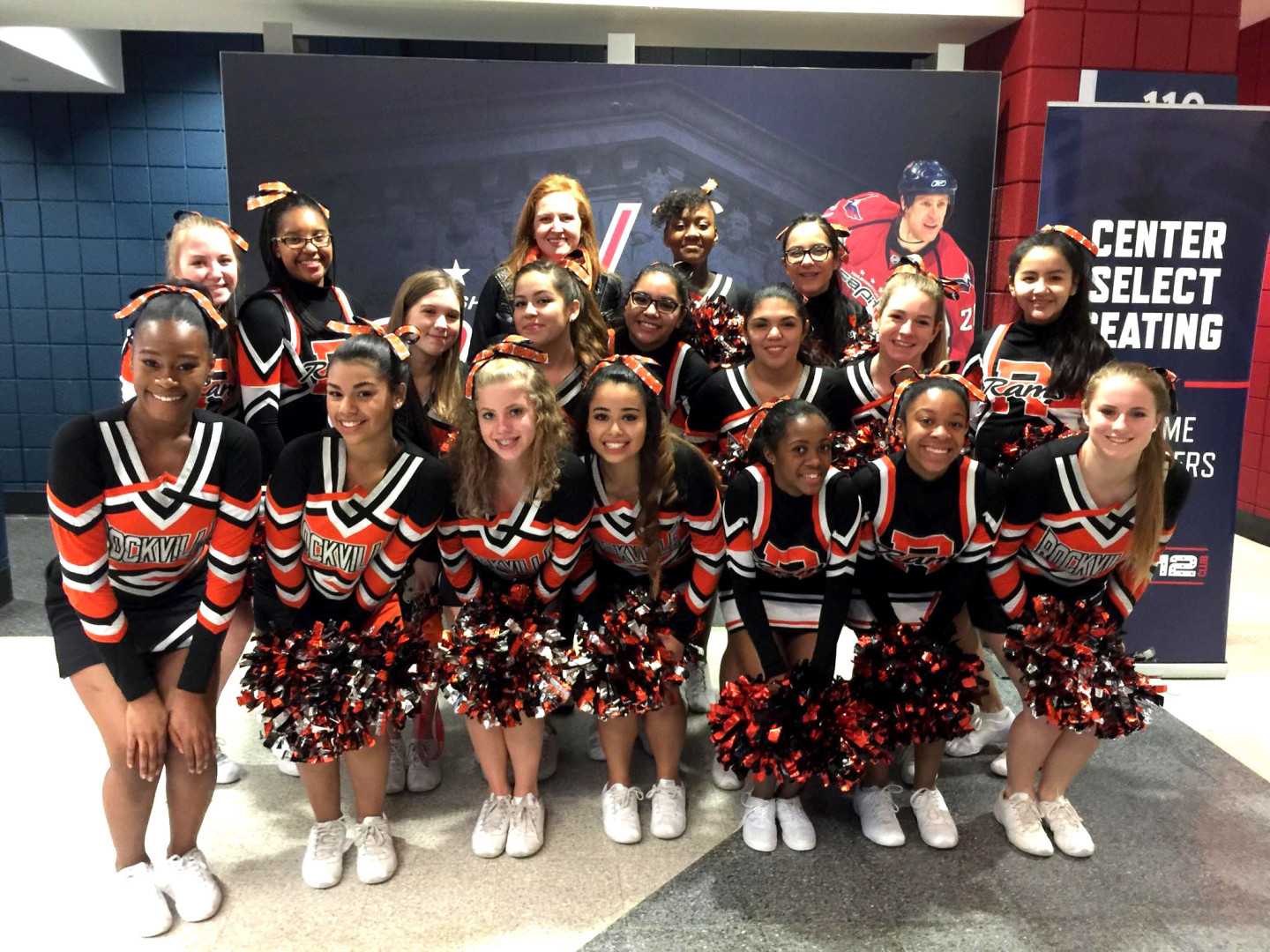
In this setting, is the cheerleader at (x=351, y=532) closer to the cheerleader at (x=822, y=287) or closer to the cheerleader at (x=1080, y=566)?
the cheerleader at (x=822, y=287)

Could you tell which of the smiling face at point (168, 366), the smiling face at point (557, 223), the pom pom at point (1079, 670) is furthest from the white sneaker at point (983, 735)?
the smiling face at point (168, 366)

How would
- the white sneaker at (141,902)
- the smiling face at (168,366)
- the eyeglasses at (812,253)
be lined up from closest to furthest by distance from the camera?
the smiling face at (168,366) → the white sneaker at (141,902) → the eyeglasses at (812,253)

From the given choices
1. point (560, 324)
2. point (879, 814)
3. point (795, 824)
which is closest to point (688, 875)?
point (795, 824)

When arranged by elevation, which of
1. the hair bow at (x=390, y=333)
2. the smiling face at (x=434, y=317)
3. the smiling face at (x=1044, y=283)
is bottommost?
the hair bow at (x=390, y=333)

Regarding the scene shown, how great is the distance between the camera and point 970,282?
Result: 12.4ft

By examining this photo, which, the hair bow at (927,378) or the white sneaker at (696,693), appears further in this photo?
the white sneaker at (696,693)

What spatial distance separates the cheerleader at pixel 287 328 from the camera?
8.06 feet

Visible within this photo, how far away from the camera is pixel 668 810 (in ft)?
7.68

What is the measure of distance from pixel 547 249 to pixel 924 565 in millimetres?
1483

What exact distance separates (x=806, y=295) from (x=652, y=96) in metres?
1.38

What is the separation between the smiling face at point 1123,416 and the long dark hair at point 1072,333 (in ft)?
1.08

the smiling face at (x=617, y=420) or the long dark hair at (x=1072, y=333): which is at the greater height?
the long dark hair at (x=1072, y=333)

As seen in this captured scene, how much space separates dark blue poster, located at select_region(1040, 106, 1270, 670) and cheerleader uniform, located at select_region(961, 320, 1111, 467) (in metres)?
0.89

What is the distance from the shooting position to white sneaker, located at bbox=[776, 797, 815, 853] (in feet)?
7.39
